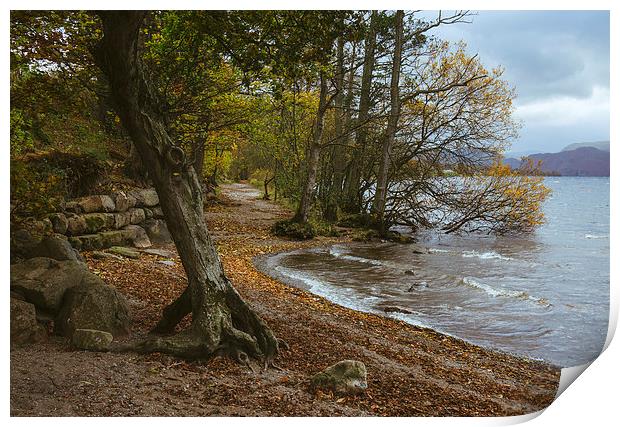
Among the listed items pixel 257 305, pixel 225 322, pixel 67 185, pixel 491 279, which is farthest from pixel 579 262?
pixel 67 185

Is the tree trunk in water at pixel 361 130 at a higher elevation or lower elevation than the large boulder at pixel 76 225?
higher

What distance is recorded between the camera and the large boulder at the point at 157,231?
15.7ft

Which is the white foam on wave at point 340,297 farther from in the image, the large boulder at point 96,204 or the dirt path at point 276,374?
the large boulder at point 96,204

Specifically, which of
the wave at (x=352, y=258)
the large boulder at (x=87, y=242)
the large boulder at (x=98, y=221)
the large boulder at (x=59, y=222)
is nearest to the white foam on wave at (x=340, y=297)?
the wave at (x=352, y=258)

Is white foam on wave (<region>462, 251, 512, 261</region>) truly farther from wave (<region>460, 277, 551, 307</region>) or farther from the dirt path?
the dirt path

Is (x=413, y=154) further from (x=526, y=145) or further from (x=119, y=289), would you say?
(x=119, y=289)

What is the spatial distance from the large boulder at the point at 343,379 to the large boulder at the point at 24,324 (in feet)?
6.42

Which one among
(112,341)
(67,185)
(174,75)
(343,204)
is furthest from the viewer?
(343,204)

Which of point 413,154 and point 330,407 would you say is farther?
point 413,154

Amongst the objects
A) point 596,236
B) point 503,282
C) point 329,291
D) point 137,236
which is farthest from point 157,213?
point 503,282

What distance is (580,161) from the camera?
4.72 m

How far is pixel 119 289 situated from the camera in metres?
4.23

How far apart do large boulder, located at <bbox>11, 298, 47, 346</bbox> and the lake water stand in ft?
8.93

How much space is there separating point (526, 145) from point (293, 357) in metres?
3.05
